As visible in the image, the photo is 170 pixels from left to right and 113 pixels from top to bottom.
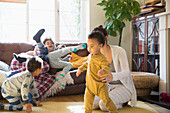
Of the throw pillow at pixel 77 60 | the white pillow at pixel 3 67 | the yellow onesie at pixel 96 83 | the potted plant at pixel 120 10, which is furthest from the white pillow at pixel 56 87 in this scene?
the potted plant at pixel 120 10

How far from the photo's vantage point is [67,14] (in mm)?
4664

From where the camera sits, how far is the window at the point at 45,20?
428cm

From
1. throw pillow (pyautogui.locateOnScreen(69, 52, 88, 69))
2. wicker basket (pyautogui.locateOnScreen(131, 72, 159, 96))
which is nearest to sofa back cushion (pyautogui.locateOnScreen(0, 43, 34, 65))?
throw pillow (pyautogui.locateOnScreen(69, 52, 88, 69))

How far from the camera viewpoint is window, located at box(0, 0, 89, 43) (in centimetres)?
428

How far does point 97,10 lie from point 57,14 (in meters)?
0.92

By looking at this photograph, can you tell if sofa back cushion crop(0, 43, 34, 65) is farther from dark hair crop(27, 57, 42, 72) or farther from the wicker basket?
the wicker basket

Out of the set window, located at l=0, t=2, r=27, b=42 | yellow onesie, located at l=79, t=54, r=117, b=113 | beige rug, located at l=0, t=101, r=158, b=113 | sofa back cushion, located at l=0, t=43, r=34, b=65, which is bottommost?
beige rug, located at l=0, t=101, r=158, b=113

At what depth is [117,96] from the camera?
218 cm

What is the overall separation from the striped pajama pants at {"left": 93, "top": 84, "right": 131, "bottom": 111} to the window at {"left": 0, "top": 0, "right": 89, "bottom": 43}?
2559 mm

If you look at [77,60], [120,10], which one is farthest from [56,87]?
[120,10]

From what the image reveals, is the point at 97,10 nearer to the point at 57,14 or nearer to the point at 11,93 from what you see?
the point at 57,14

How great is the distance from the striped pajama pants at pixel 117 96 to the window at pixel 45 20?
256cm

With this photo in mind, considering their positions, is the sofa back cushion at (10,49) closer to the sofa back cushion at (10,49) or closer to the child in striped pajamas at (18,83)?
the sofa back cushion at (10,49)

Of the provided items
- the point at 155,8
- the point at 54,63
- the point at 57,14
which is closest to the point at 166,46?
the point at 155,8
